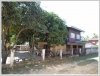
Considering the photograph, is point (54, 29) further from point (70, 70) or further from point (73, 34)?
point (70, 70)

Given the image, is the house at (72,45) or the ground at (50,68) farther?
the house at (72,45)

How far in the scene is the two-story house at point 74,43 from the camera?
27.3 feet

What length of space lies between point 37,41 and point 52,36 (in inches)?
21.4

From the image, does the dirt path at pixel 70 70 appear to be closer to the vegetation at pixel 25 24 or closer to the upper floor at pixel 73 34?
the vegetation at pixel 25 24

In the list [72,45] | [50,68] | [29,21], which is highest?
[29,21]

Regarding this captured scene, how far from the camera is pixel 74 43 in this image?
9172 millimetres

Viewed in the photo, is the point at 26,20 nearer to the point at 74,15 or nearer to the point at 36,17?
the point at 36,17

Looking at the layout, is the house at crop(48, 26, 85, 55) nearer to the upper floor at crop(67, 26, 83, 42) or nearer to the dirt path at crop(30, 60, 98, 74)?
the upper floor at crop(67, 26, 83, 42)

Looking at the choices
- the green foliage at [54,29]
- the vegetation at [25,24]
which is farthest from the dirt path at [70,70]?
the green foliage at [54,29]

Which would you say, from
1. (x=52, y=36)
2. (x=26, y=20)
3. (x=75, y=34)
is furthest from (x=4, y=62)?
(x=75, y=34)

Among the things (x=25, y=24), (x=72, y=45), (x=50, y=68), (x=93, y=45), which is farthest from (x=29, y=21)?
(x=72, y=45)

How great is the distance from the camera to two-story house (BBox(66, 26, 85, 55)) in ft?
27.3

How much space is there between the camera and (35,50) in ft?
21.5

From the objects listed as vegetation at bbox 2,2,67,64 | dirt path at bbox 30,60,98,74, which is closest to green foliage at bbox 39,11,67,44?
vegetation at bbox 2,2,67,64
